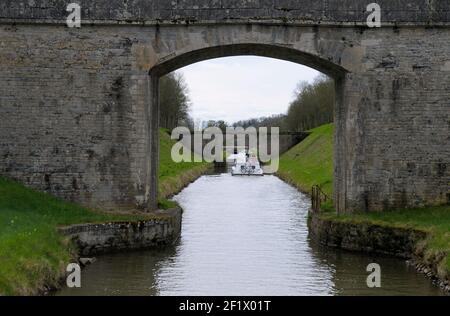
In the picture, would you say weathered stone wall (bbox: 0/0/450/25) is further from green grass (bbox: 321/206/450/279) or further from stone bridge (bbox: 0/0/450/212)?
green grass (bbox: 321/206/450/279)

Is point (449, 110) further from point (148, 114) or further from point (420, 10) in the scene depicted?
point (148, 114)

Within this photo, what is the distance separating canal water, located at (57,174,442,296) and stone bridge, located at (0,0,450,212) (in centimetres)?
231

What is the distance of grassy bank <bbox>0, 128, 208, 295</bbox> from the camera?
12.5 metres

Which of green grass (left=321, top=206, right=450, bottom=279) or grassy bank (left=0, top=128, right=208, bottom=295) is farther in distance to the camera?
green grass (left=321, top=206, right=450, bottom=279)

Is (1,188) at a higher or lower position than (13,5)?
lower

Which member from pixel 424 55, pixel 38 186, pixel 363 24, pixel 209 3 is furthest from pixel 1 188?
pixel 424 55

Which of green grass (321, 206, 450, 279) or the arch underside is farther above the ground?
the arch underside

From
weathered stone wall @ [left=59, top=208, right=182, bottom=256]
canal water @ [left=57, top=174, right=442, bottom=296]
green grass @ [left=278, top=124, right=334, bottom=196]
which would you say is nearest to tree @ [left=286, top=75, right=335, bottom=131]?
green grass @ [left=278, top=124, right=334, bottom=196]

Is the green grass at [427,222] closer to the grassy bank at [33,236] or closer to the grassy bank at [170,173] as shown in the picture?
the grassy bank at [33,236]

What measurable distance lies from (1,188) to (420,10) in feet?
41.1

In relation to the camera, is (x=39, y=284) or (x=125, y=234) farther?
(x=125, y=234)

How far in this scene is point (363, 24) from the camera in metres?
19.1

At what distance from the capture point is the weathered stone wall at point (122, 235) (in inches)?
691

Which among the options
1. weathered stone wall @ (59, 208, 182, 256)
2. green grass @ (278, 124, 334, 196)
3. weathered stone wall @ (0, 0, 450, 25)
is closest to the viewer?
weathered stone wall @ (59, 208, 182, 256)
